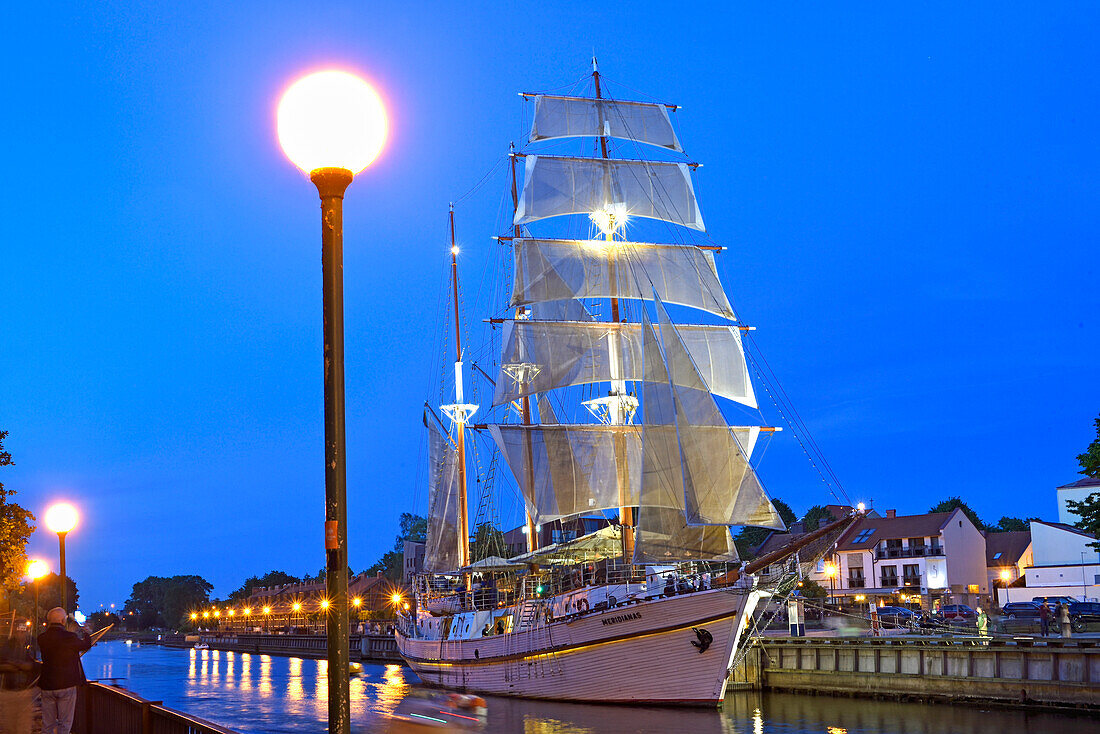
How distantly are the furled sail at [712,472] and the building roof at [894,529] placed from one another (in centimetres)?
3915

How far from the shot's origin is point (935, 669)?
35781 millimetres

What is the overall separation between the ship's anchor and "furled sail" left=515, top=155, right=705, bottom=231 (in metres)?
30.1

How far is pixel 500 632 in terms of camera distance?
47.8 m

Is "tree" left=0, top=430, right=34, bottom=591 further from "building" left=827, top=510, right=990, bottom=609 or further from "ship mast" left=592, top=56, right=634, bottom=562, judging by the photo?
"building" left=827, top=510, right=990, bottom=609

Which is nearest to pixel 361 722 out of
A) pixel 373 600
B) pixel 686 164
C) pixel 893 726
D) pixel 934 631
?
pixel 893 726

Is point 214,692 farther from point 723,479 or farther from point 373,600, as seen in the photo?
point 373,600

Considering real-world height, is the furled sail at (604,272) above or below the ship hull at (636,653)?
above

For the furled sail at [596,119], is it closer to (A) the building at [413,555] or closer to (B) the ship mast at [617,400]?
(B) the ship mast at [617,400]

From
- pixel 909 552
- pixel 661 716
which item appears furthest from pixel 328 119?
pixel 909 552

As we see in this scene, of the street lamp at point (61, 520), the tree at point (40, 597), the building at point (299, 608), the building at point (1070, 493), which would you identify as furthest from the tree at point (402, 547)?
the street lamp at point (61, 520)

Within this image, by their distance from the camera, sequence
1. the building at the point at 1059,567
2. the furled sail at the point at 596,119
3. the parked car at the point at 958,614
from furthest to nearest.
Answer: the building at the point at 1059,567 < the furled sail at the point at 596,119 < the parked car at the point at 958,614

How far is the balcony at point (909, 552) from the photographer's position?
76875mm

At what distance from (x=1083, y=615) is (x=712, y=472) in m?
23.8

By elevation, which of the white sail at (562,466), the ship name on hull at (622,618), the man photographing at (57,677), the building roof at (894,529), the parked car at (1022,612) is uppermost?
the white sail at (562,466)
